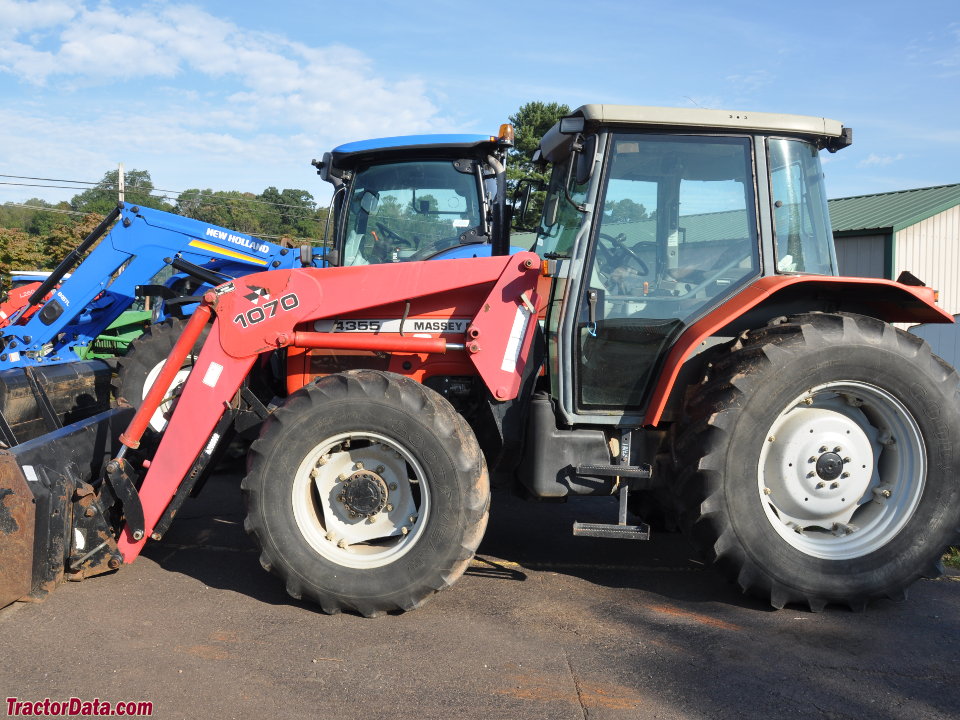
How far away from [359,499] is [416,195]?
340 centimetres

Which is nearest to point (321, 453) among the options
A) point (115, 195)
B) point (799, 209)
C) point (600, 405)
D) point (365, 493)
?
point (365, 493)

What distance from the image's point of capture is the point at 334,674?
329cm

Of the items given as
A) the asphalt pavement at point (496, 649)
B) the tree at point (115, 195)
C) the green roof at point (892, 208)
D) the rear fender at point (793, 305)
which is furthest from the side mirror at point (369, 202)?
the tree at point (115, 195)

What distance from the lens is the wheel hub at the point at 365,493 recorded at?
13.1 ft

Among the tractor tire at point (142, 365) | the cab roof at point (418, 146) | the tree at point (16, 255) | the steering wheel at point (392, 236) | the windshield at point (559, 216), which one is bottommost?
the tractor tire at point (142, 365)

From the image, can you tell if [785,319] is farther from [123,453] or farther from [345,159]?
[345,159]

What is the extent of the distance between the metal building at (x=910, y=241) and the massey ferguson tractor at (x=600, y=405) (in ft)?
47.7

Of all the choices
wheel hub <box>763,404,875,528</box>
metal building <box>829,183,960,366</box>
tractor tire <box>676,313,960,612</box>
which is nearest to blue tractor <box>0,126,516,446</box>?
tractor tire <box>676,313,960,612</box>

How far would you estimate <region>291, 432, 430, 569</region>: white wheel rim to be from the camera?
3943 mm

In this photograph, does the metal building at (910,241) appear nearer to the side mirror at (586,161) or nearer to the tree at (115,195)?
the side mirror at (586,161)

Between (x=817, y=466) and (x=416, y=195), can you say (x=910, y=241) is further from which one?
(x=817, y=466)

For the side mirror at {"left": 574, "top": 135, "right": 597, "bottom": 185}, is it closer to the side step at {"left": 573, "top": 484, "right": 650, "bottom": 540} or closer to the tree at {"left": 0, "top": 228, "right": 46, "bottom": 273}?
the side step at {"left": 573, "top": 484, "right": 650, "bottom": 540}

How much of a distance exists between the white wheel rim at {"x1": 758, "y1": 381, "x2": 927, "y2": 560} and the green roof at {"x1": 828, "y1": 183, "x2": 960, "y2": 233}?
45.0 ft

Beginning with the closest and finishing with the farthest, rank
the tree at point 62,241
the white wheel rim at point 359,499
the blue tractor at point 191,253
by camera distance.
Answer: the white wheel rim at point 359,499 < the blue tractor at point 191,253 < the tree at point 62,241
